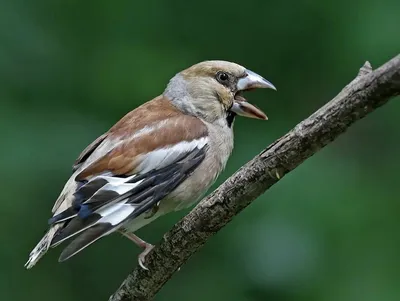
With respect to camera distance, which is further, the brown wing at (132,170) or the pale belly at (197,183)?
the pale belly at (197,183)

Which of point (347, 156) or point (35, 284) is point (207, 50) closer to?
point (347, 156)

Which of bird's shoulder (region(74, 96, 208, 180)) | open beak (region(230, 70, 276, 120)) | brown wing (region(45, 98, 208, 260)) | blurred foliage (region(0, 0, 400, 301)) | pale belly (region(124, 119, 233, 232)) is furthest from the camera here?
blurred foliage (region(0, 0, 400, 301))

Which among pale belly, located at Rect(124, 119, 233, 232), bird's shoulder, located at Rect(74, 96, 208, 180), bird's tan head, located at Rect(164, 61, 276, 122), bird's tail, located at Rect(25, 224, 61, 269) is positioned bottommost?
bird's tail, located at Rect(25, 224, 61, 269)

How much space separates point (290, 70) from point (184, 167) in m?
1.79

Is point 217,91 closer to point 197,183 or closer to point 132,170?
point 197,183

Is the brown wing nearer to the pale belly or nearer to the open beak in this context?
the pale belly

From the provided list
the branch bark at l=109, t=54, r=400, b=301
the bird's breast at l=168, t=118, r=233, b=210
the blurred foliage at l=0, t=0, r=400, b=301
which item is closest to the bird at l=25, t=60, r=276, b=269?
the bird's breast at l=168, t=118, r=233, b=210

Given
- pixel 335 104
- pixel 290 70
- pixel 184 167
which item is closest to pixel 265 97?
pixel 290 70

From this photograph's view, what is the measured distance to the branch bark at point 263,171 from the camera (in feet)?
8.87

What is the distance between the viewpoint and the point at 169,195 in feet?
12.1

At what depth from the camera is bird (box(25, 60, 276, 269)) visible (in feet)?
11.1

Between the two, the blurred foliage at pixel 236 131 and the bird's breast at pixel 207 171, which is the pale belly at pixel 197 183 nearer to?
the bird's breast at pixel 207 171

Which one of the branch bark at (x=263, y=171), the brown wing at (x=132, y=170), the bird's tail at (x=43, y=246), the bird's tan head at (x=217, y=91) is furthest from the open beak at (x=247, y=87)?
the bird's tail at (x=43, y=246)

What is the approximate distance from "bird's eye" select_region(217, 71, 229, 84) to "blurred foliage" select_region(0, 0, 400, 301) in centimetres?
75
